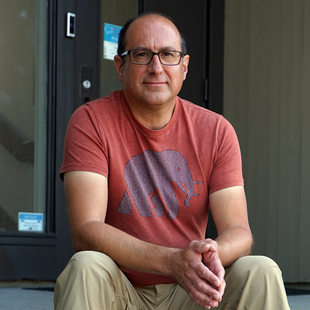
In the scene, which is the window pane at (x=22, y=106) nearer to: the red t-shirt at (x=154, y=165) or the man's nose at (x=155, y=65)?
the red t-shirt at (x=154, y=165)

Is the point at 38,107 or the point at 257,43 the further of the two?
the point at 257,43

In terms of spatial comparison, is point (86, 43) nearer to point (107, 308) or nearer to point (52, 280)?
point (52, 280)

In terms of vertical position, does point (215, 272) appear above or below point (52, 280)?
above

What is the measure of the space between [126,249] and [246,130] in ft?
11.1

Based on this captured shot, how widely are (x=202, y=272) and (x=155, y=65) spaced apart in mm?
832

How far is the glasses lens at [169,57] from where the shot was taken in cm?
248

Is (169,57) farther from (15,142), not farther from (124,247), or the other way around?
(15,142)

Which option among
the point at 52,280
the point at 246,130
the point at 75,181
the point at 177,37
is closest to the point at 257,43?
the point at 246,130

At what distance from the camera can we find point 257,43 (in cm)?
537

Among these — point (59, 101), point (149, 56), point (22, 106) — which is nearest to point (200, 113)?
point (149, 56)

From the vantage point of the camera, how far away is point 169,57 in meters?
2.48

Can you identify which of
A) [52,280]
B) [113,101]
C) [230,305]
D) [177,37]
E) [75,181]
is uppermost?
[177,37]

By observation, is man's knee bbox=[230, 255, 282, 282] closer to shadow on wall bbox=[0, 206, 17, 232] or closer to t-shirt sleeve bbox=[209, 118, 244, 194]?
t-shirt sleeve bbox=[209, 118, 244, 194]

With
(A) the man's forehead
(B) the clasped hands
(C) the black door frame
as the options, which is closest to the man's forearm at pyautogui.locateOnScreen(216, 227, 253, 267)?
(B) the clasped hands
